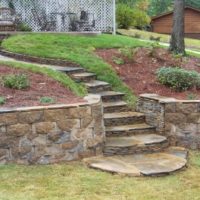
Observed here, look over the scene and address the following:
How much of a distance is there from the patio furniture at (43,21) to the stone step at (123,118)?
8.07m

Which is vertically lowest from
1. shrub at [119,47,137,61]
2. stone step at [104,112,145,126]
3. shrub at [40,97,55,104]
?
stone step at [104,112,145,126]

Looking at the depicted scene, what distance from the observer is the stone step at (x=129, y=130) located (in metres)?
8.18

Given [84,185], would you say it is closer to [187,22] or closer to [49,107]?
[49,107]

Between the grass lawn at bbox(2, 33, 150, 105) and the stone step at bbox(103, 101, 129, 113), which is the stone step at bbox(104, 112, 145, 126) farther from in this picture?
the grass lawn at bbox(2, 33, 150, 105)

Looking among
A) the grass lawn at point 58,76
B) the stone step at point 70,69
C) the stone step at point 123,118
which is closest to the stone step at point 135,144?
the stone step at point 123,118

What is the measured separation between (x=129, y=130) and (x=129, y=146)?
676mm

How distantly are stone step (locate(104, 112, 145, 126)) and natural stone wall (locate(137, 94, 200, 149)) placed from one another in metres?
0.33

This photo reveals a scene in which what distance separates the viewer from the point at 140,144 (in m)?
7.74

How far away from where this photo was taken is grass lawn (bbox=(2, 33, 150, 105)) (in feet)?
33.4

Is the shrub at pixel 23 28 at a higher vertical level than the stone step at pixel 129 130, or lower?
higher

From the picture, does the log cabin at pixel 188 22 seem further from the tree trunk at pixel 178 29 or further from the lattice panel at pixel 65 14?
the tree trunk at pixel 178 29

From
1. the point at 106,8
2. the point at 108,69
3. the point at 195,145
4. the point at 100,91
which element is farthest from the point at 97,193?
the point at 106,8

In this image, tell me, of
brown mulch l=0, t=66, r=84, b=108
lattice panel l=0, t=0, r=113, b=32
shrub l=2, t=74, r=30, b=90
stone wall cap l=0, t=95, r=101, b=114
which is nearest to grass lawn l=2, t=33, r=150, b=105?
brown mulch l=0, t=66, r=84, b=108

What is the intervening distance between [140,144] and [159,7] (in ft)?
174
